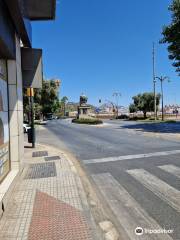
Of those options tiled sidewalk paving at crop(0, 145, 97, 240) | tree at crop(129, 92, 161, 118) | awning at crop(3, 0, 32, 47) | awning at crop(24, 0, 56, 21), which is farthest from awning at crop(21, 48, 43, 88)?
tree at crop(129, 92, 161, 118)

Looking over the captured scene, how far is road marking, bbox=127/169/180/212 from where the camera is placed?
5.04 meters

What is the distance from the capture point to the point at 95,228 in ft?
13.1

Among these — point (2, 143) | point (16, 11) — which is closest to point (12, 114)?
point (2, 143)

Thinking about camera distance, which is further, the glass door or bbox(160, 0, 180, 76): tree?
bbox(160, 0, 180, 76): tree

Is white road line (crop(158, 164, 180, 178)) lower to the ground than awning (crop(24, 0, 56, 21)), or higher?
lower

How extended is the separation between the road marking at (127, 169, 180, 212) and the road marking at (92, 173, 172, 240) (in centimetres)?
64

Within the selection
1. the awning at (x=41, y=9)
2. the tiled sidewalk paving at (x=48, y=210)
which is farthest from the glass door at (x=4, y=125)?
the awning at (x=41, y=9)

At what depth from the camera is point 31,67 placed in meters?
8.09

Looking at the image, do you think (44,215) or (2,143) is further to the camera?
(2,143)

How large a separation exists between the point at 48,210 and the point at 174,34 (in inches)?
852

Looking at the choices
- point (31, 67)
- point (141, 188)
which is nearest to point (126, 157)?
point (141, 188)

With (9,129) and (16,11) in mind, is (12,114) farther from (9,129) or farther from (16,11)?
(16,11)

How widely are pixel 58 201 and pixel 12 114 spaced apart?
2955 mm

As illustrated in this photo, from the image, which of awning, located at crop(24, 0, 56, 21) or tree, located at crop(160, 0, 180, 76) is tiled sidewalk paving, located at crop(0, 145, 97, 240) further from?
tree, located at crop(160, 0, 180, 76)
